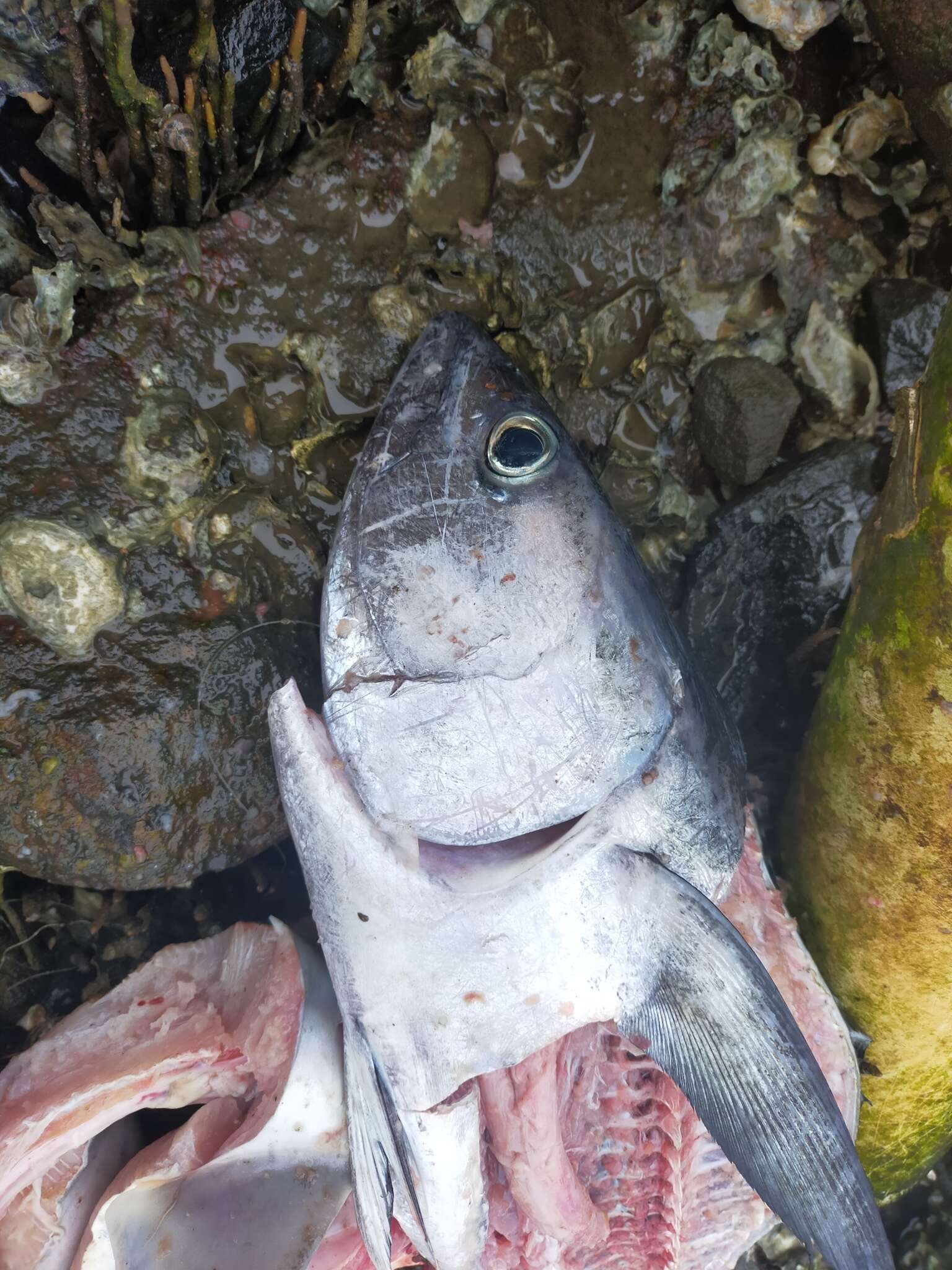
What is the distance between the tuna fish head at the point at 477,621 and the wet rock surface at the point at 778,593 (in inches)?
33.7

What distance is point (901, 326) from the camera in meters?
2.54

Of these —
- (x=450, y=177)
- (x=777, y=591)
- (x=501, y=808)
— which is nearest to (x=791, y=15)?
(x=450, y=177)

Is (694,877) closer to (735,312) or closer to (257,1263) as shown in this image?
(257,1263)

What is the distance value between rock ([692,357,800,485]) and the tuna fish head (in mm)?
867

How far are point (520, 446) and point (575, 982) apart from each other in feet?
4.42

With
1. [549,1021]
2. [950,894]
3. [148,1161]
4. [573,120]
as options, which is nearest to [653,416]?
[573,120]

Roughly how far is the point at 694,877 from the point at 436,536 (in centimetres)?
119

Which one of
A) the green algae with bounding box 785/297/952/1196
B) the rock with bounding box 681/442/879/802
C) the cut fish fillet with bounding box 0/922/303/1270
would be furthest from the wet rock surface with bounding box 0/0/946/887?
the green algae with bounding box 785/297/952/1196

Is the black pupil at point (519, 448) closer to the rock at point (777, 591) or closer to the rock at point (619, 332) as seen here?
the rock at point (619, 332)

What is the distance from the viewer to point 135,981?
2381 mm

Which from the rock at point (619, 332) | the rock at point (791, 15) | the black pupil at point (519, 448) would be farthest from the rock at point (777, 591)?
the rock at point (791, 15)

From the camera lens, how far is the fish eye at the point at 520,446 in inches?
74.8

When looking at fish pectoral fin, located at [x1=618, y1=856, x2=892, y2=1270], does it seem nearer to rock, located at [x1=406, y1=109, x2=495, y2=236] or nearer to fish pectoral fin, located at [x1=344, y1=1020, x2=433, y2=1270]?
fish pectoral fin, located at [x1=344, y1=1020, x2=433, y2=1270]

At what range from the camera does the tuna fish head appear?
188 centimetres
